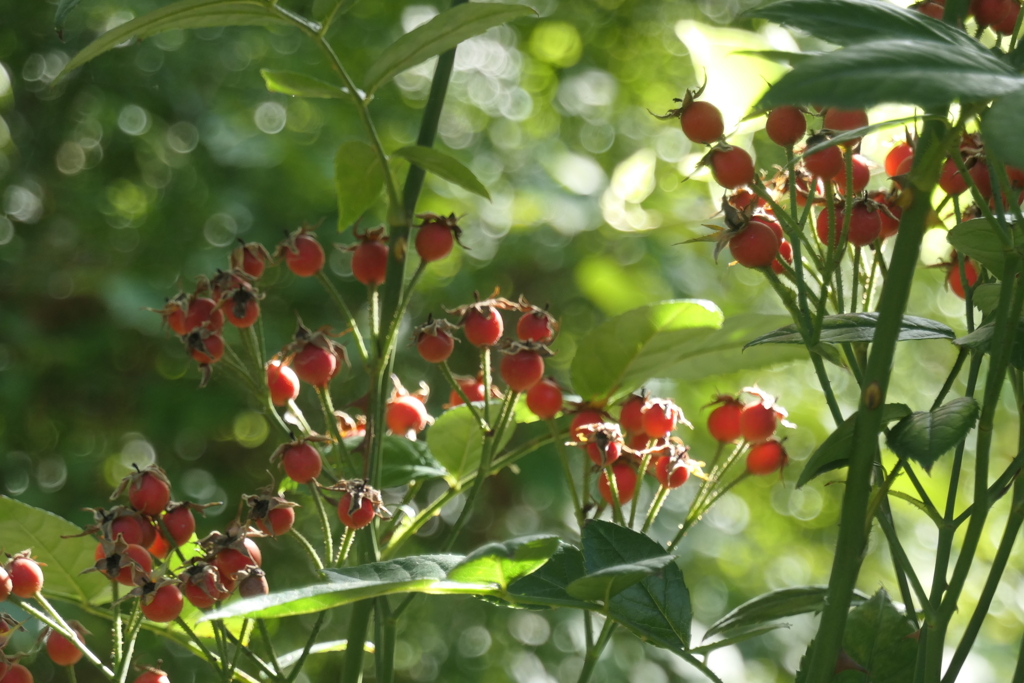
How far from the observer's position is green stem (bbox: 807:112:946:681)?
24cm

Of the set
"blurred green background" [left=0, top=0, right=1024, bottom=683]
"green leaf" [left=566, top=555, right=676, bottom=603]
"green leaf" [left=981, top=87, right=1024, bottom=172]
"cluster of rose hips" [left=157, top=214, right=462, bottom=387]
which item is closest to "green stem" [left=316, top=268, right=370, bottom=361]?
"cluster of rose hips" [left=157, top=214, right=462, bottom=387]

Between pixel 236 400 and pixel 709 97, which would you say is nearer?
pixel 709 97

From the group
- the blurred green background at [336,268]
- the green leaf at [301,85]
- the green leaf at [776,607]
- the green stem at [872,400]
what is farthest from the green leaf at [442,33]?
the blurred green background at [336,268]

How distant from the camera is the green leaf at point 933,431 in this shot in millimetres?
253

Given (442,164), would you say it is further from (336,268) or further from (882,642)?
(336,268)

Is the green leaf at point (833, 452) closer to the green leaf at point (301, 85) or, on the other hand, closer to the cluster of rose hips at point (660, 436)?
the cluster of rose hips at point (660, 436)

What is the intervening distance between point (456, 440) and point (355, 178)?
144 millimetres

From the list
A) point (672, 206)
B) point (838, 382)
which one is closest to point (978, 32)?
point (672, 206)

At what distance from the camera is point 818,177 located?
33cm

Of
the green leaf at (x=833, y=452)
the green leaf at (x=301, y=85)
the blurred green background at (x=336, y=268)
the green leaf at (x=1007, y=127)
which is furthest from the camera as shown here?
the blurred green background at (x=336, y=268)

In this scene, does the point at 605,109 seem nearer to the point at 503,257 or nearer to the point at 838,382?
the point at 503,257

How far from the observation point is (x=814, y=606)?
37cm

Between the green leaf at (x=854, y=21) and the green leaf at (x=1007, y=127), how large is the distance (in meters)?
0.04

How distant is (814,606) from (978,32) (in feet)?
0.74
